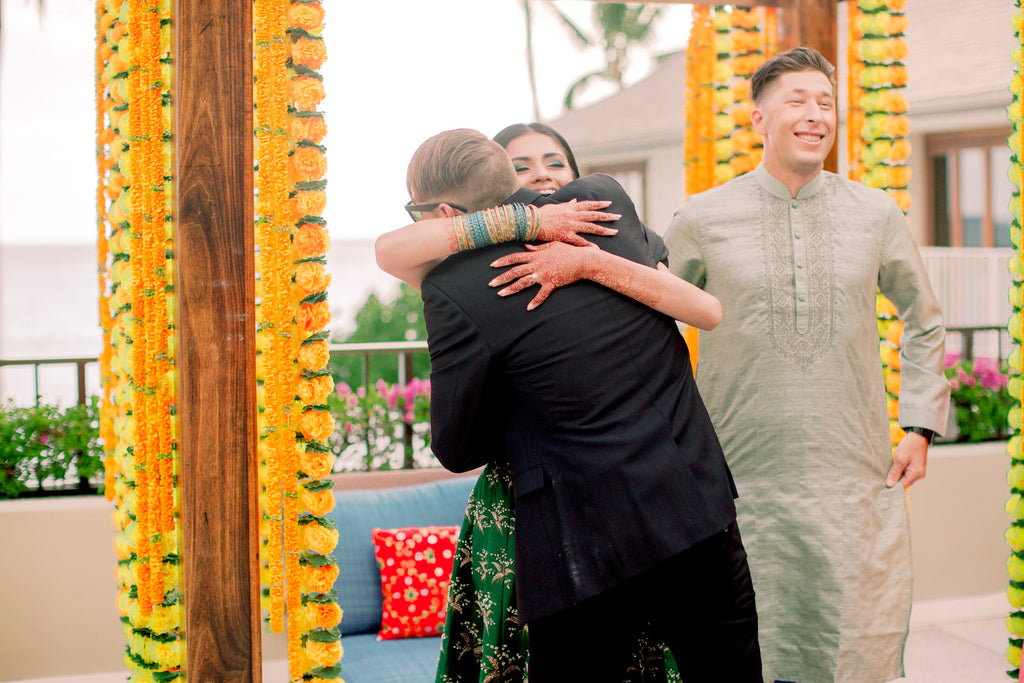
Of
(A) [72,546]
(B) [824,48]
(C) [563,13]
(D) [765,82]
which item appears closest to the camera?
(D) [765,82]

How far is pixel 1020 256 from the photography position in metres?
2.83

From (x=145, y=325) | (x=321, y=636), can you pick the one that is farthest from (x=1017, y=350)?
(x=145, y=325)

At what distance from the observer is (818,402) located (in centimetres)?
245

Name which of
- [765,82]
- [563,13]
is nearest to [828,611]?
[765,82]

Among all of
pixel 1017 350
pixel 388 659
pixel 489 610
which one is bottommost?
pixel 388 659

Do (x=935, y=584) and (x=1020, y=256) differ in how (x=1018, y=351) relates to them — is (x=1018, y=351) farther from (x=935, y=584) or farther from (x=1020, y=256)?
(x=935, y=584)

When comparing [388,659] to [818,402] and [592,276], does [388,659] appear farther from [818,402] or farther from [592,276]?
[592,276]

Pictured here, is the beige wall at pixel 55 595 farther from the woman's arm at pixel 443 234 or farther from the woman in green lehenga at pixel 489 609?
the woman's arm at pixel 443 234

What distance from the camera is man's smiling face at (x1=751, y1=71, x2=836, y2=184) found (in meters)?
2.43

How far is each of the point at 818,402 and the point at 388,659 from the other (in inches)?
68.1

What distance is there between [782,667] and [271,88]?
6.86 ft

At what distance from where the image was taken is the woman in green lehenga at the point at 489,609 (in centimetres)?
187

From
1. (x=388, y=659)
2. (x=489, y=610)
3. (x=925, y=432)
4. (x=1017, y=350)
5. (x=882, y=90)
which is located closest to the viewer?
(x=489, y=610)

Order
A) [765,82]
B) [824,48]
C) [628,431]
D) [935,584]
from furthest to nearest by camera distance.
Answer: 1. [935,584]
2. [824,48]
3. [765,82]
4. [628,431]
